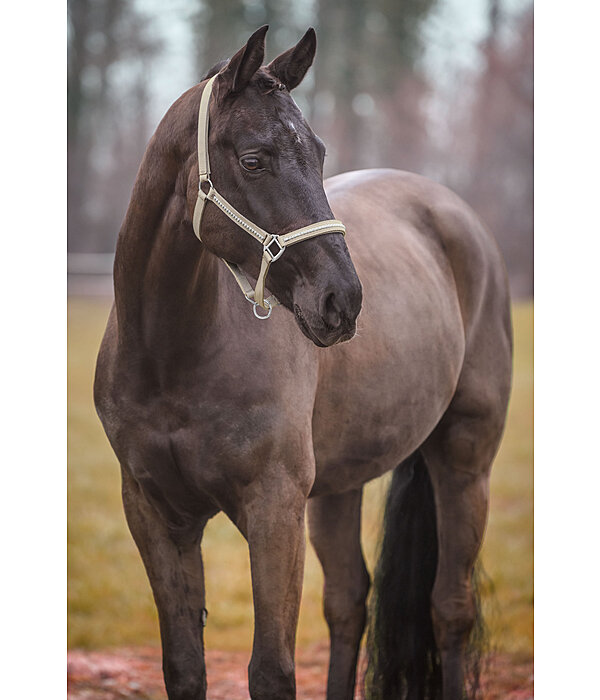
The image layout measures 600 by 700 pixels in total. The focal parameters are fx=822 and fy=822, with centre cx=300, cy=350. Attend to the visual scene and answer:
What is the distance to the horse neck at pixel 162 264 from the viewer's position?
1557mm

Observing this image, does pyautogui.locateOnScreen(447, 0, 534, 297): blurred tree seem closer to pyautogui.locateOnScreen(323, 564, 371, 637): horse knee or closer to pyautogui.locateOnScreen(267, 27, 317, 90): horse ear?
pyautogui.locateOnScreen(323, 564, 371, 637): horse knee

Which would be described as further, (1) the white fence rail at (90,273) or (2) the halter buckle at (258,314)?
(1) the white fence rail at (90,273)

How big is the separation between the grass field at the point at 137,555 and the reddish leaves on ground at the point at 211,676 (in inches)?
1.8

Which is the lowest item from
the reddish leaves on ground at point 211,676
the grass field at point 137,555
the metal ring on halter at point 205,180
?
the reddish leaves on ground at point 211,676

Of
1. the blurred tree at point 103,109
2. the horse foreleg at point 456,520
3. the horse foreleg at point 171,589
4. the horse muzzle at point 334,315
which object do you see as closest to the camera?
the horse muzzle at point 334,315

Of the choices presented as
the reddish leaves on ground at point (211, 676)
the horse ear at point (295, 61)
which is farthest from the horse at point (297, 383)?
the reddish leaves on ground at point (211, 676)

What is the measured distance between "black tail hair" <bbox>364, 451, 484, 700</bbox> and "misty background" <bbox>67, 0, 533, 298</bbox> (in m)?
0.95

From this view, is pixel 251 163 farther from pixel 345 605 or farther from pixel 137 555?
pixel 137 555

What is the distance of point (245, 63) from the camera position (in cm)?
142

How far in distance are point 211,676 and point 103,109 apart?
1989 mm

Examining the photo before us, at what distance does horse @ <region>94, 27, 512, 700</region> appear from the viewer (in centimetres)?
144

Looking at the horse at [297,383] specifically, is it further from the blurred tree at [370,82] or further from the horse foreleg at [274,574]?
the blurred tree at [370,82]
